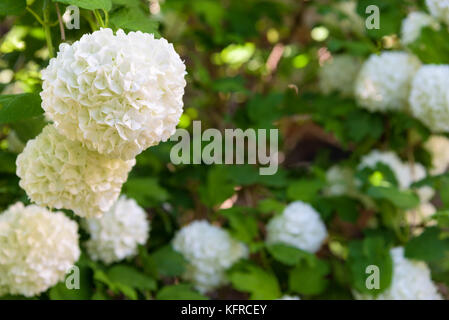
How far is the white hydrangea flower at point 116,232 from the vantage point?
1.61 m

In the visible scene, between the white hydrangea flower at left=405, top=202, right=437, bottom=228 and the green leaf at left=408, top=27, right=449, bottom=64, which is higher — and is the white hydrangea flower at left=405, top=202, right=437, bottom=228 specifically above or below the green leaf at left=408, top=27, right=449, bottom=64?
below

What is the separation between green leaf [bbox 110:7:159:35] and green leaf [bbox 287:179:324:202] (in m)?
0.94

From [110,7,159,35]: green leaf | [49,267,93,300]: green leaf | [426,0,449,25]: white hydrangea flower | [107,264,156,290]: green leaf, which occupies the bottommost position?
[49,267,93,300]: green leaf

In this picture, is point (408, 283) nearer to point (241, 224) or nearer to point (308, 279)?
point (308, 279)

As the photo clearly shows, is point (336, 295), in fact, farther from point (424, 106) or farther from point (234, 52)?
point (234, 52)

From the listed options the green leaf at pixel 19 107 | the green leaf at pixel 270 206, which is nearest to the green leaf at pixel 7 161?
the green leaf at pixel 19 107

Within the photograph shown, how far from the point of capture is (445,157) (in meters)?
2.15

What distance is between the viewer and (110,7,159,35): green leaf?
1.13 meters

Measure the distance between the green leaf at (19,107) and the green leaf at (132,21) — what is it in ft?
0.75

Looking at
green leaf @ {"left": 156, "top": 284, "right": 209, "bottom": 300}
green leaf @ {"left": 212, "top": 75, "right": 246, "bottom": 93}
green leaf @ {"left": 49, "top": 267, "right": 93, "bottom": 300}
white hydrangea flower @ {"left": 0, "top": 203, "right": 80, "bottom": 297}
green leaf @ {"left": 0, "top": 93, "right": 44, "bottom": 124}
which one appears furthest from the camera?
green leaf @ {"left": 212, "top": 75, "right": 246, "bottom": 93}

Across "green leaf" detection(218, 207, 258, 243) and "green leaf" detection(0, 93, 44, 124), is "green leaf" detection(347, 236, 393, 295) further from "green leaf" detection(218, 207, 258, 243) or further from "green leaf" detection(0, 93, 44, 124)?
"green leaf" detection(0, 93, 44, 124)

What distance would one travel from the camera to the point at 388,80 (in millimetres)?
1940

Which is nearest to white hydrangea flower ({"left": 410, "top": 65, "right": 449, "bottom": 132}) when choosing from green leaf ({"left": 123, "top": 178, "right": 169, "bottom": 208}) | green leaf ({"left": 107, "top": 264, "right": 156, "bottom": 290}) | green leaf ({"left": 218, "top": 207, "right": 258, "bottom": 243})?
green leaf ({"left": 218, "top": 207, "right": 258, "bottom": 243})
